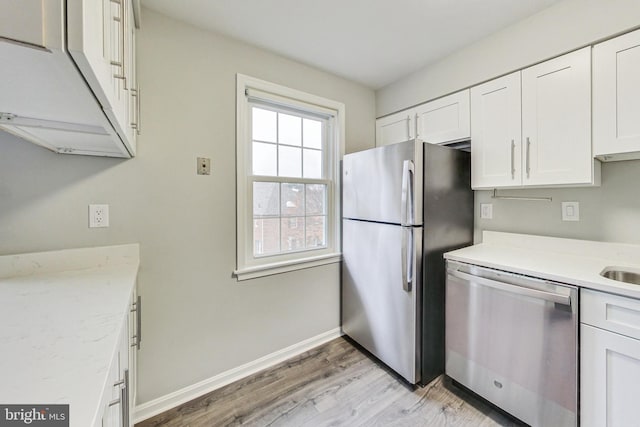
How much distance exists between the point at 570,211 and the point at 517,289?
73 cm

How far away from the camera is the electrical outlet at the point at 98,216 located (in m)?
1.35

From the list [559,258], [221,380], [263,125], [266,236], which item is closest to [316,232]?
[266,236]

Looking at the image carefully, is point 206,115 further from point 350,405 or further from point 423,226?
point 350,405

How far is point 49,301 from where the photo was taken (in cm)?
88

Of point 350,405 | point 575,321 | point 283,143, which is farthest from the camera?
point 283,143

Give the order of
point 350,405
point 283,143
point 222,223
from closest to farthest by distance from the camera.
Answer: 1. point 350,405
2. point 222,223
3. point 283,143

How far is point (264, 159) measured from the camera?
199cm

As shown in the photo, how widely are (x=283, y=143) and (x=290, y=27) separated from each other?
30.6 inches

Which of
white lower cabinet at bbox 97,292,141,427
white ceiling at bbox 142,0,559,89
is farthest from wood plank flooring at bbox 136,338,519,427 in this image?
white ceiling at bbox 142,0,559,89

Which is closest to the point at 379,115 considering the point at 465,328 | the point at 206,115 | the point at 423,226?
the point at 423,226

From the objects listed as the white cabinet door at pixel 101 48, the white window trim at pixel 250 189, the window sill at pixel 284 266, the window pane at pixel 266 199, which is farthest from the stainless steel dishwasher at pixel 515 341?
the white cabinet door at pixel 101 48

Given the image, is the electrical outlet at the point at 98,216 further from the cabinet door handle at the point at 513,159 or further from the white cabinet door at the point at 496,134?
the cabinet door handle at the point at 513,159

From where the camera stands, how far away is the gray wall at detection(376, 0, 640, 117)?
1328 mm

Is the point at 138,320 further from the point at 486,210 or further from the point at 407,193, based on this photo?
the point at 486,210
